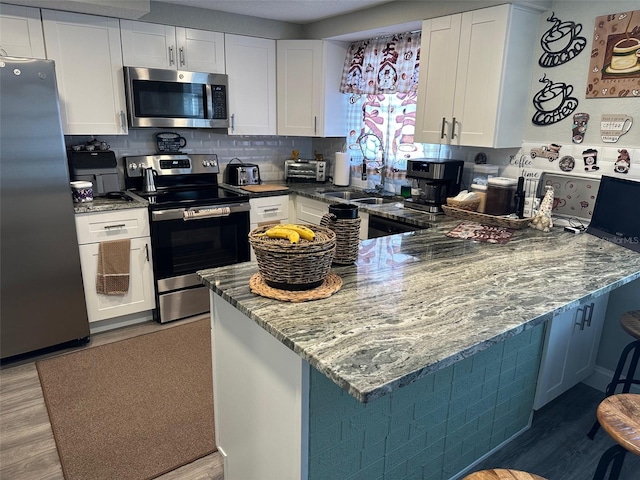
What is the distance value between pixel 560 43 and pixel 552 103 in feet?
1.14

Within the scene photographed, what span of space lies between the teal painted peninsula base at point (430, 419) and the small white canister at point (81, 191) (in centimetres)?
247

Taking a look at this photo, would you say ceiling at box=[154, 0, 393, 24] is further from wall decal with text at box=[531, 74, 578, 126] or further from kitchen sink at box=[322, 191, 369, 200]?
kitchen sink at box=[322, 191, 369, 200]

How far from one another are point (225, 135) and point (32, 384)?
2.44 m

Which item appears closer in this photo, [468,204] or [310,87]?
[468,204]

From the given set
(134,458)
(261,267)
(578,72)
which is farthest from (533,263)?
(134,458)

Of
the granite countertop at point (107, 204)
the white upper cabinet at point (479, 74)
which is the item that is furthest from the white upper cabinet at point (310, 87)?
the granite countertop at point (107, 204)

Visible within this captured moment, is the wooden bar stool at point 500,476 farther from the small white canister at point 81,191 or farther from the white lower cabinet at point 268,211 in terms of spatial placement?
the small white canister at point 81,191

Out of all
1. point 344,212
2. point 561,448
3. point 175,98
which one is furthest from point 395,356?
point 175,98

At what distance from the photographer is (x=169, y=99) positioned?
3.46m

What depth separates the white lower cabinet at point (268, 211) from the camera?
3727mm

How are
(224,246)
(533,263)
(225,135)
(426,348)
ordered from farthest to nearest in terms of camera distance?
(225,135)
(224,246)
(533,263)
(426,348)

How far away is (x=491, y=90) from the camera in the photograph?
108 inches

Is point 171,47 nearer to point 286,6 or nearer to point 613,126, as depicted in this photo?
point 286,6

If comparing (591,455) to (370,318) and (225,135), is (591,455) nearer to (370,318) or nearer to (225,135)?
(370,318)
